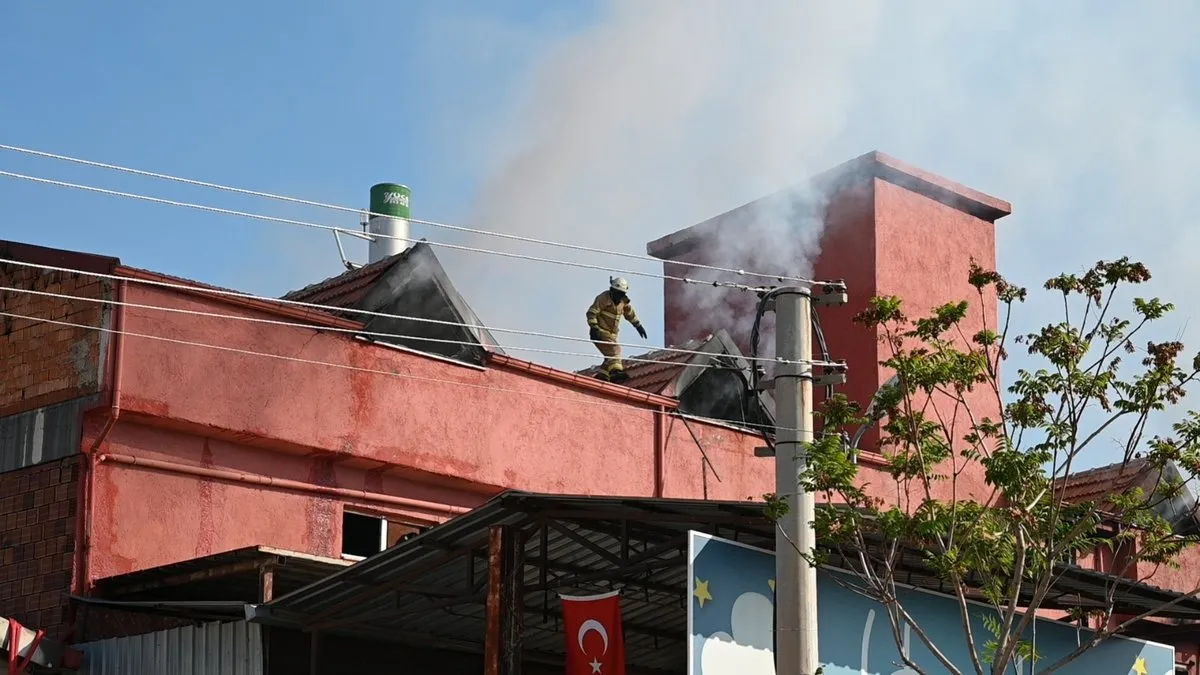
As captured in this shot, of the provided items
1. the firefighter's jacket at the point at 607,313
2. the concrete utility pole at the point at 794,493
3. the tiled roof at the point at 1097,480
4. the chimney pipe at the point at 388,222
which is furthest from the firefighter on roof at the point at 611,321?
the concrete utility pole at the point at 794,493

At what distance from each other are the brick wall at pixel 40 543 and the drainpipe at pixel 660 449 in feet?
26.7

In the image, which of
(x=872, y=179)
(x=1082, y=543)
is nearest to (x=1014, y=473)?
(x=1082, y=543)

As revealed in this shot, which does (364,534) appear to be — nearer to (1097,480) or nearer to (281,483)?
(281,483)

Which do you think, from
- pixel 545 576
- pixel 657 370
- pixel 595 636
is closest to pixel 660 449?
pixel 657 370

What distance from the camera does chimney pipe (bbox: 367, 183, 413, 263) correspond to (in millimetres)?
28828

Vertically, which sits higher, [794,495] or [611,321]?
[611,321]

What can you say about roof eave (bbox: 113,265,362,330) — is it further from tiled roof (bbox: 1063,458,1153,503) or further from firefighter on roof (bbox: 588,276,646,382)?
tiled roof (bbox: 1063,458,1153,503)

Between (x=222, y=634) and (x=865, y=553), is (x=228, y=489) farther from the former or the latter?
(x=865, y=553)

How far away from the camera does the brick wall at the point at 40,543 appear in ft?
63.2

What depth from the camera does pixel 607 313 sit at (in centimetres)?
2627

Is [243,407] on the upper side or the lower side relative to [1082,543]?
upper

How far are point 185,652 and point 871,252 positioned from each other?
49.3 feet

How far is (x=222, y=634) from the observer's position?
1830 centimetres

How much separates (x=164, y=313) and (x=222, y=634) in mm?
3816
